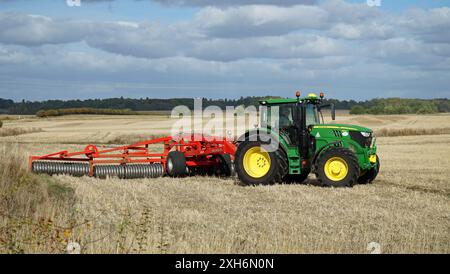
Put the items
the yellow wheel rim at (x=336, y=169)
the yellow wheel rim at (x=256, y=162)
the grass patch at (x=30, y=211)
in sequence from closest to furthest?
the grass patch at (x=30, y=211)
the yellow wheel rim at (x=336, y=169)
the yellow wheel rim at (x=256, y=162)

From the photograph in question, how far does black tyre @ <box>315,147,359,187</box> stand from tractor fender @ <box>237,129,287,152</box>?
2.83 feet

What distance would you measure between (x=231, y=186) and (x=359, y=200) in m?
3.25

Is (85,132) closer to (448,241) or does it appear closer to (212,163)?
(212,163)

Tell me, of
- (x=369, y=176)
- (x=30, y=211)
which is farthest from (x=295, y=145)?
(x=30, y=211)

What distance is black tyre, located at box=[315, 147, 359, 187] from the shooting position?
42.3 feet

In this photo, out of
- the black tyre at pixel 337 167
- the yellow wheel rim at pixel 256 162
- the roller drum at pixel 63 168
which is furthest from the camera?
the roller drum at pixel 63 168

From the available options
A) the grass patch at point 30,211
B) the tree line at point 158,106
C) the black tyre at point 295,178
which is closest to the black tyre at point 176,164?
the black tyre at point 295,178

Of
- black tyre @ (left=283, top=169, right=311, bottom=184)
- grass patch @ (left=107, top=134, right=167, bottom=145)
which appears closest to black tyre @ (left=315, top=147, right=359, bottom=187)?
black tyre @ (left=283, top=169, right=311, bottom=184)

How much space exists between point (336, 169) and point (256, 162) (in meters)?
1.72

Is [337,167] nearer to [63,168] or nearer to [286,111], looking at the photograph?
[286,111]

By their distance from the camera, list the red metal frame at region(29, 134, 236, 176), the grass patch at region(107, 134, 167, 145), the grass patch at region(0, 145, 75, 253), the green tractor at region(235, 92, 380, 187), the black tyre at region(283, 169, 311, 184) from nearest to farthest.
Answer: the grass patch at region(0, 145, 75, 253), the green tractor at region(235, 92, 380, 187), the black tyre at region(283, 169, 311, 184), the red metal frame at region(29, 134, 236, 176), the grass patch at region(107, 134, 167, 145)

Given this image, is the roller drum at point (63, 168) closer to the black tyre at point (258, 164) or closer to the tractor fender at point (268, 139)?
the black tyre at point (258, 164)

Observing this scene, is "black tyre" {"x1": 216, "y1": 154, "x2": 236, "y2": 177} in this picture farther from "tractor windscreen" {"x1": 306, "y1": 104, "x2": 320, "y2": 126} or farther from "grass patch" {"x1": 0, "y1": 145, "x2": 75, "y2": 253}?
"grass patch" {"x1": 0, "y1": 145, "x2": 75, "y2": 253}

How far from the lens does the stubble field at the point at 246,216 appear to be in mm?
7266
